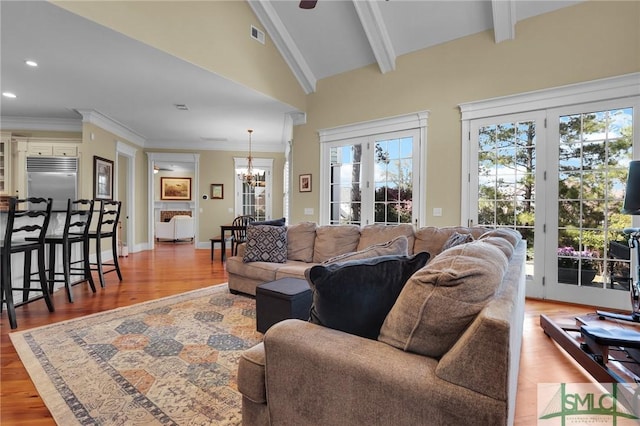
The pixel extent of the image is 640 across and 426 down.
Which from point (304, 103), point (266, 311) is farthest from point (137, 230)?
point (266, 311)

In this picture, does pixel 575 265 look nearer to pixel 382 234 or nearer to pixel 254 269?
pixel 382 234

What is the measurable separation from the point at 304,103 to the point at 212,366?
4.72 meters

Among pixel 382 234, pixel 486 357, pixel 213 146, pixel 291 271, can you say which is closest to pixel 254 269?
pixel 291 271

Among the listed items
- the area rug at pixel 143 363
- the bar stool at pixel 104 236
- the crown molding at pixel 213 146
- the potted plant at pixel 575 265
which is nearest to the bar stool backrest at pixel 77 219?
the bar stool at pixel 104 236

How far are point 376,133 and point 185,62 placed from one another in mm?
2822

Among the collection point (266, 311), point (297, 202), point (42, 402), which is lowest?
point (42, 402)

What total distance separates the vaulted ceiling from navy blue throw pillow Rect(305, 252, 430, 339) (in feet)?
11.4

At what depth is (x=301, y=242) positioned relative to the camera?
385 centimetres

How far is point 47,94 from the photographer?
471 cm

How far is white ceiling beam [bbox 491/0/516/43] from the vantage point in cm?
Result: 359

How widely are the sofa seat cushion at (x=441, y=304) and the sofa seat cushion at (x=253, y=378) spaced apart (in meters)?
0.47

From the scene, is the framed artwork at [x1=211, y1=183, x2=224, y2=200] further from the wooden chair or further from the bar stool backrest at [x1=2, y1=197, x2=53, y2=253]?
the bar stool backrest at [x1=2, y1=197, x2=53, y2=253]

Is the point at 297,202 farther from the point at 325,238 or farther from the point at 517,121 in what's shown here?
the point at 517,121

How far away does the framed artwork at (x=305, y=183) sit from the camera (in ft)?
18.7
